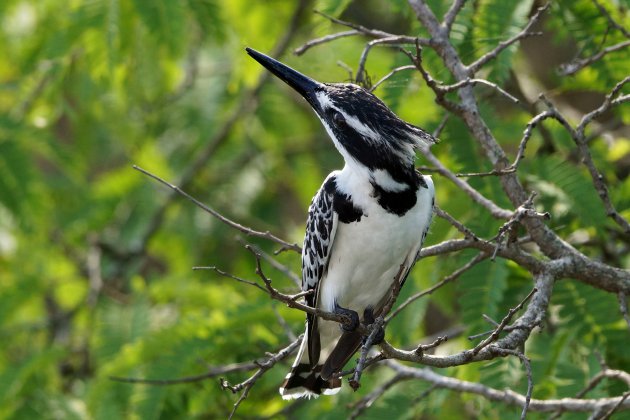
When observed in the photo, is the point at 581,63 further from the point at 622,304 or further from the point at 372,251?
the point at 372,251

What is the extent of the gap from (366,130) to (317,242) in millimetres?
501

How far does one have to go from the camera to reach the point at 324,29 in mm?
4086

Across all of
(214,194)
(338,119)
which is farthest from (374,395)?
(214,194)

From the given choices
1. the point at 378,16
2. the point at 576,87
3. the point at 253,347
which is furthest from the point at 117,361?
the point at 378,16

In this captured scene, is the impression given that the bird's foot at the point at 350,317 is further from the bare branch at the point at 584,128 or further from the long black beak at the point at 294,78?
the bare branch at the point at 584,128

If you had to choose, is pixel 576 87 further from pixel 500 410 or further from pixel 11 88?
pixel 11 88

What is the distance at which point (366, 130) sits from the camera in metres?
3.39

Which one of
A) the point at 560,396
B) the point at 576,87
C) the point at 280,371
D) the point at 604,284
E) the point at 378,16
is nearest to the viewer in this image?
the point at 604,284

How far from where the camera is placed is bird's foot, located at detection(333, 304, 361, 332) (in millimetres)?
3426

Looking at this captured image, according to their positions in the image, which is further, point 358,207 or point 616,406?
point 358,207

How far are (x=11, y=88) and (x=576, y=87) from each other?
322 cm

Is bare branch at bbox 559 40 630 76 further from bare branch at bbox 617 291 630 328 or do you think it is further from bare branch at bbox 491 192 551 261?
bare branch at bbox 617 291 630 328

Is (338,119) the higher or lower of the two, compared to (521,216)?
higher

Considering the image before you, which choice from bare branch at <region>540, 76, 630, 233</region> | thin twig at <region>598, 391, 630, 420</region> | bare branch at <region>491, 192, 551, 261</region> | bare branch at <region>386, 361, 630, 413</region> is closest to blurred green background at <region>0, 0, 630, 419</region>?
bare branch at <region>386, 361, 630, 413</region>
